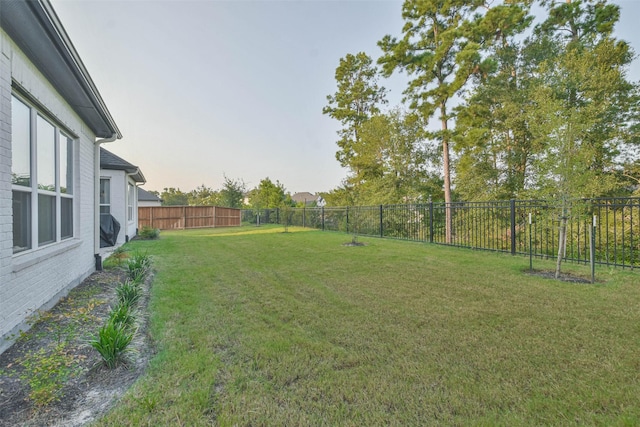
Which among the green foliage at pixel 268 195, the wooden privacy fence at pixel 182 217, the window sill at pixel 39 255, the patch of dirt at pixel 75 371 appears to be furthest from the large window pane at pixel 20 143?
the green foliage at pixel 268 195

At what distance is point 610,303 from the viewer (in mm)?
3412

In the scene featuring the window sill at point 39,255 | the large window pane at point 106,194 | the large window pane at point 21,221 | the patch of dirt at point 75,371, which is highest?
the large window pane at point 106,194

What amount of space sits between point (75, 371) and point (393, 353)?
2412 mm

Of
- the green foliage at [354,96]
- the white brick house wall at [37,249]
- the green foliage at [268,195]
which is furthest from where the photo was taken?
the green foliage at [268,195]

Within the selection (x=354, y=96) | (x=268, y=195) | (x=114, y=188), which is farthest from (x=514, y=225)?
(x=268, y=195)

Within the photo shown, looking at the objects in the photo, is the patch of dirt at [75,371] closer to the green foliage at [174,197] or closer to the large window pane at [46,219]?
the large window pane at [46,219]

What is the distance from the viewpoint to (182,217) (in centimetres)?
2022

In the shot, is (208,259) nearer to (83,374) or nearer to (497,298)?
(83,374)

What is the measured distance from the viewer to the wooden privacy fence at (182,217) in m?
19.2

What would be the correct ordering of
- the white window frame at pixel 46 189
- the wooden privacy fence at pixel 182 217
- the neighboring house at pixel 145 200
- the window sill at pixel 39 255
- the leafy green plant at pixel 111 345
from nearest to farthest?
the leafy green plant at pixel 111 345
the window sill at pixel 39 255
the white window frame at pixel 46 189
the wooden privacy fence at pixel 182 217
the neighboring house at pixel 145 200

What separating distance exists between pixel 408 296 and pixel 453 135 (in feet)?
33.5

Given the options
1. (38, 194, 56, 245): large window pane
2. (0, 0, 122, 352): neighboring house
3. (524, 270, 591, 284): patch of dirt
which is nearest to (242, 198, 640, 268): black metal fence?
(524, 270, 591, 284): patch of dirt

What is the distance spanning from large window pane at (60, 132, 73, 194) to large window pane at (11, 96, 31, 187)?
1.15 metres

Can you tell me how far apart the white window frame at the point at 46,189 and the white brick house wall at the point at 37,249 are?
0.18 ft
